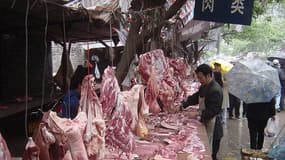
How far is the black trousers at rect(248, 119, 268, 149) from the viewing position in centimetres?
823

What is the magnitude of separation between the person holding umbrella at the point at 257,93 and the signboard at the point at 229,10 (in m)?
1.91

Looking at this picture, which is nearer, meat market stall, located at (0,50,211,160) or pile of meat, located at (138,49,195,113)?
meat market stall, located at (0,50,211,160)

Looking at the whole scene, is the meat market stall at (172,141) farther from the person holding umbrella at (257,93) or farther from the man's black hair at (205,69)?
the person holding umbrella at (257,93)

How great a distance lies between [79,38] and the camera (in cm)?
1196

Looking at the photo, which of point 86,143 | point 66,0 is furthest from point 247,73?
point 86,143

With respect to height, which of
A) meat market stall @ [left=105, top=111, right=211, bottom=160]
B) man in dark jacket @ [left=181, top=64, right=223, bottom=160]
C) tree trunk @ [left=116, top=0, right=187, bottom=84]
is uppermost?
tree trunk @ [left=116, top=0, right=187, bottom=84]

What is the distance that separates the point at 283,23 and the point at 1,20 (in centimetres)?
2882

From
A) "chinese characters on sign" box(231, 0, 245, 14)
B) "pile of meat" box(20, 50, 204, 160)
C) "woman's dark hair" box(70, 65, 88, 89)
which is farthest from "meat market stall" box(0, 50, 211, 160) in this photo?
"chinese characters on sign" box(231, 0, 245, 14)

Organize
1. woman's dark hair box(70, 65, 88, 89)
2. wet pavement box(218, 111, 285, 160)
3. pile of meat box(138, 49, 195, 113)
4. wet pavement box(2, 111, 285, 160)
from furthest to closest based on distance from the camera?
wet pavement box(218, 111, 285, 160) → wet pavement box(2, 111, 285, 160) → pile of meat box(138, 49, 195, 113) → woman's dark hair box(70, 65, 88, 89)

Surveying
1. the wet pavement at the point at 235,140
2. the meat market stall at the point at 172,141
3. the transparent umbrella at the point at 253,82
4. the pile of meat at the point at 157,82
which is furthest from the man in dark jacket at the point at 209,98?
the wet pavement at the point at 235,140

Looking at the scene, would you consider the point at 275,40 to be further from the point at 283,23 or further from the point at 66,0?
the point at 66,0

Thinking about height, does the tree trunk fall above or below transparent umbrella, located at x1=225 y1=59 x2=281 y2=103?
above

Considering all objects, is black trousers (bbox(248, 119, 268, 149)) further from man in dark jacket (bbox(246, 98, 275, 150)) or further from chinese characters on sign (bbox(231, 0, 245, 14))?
chinese characters on sign (bbox(231, 0, 245, 14))

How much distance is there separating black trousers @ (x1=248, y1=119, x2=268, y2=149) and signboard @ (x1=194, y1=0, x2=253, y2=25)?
2.52 meters
